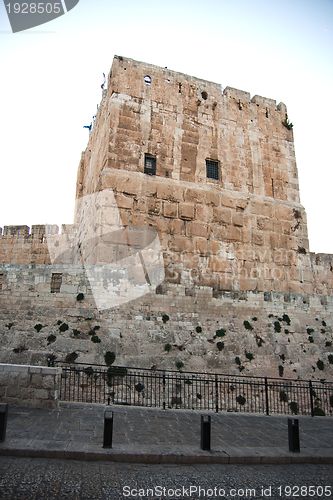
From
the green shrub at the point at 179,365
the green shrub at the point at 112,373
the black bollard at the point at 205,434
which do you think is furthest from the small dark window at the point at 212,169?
the black bollard at the point at 205,434

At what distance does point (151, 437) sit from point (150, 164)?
10980 millimetres

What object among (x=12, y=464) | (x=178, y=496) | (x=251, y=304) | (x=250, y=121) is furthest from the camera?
(x=250, y=121)

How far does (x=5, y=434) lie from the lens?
5.22m

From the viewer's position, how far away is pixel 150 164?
48.6ft

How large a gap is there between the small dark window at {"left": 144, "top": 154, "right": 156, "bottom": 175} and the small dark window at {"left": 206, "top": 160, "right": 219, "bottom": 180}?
8.24 feet

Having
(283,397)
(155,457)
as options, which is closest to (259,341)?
(283,397)

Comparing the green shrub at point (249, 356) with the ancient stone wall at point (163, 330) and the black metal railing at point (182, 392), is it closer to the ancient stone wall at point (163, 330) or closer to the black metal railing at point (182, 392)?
the ancient stone wall at point (163, 330)

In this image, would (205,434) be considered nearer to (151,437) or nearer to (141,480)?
(151,437)

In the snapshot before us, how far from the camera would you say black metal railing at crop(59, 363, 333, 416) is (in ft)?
30.0

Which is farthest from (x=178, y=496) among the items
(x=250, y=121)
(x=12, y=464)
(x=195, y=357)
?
(x=250, y=121)

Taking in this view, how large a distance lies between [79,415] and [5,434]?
2.17 metres

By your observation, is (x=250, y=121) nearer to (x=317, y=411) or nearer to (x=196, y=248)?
(x=196, y=248)

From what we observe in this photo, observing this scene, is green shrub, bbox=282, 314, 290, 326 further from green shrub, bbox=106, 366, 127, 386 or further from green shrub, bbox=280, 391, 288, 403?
green shrub, bbox=106, 366, 127, 386

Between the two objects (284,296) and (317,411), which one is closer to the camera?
(317,411)
